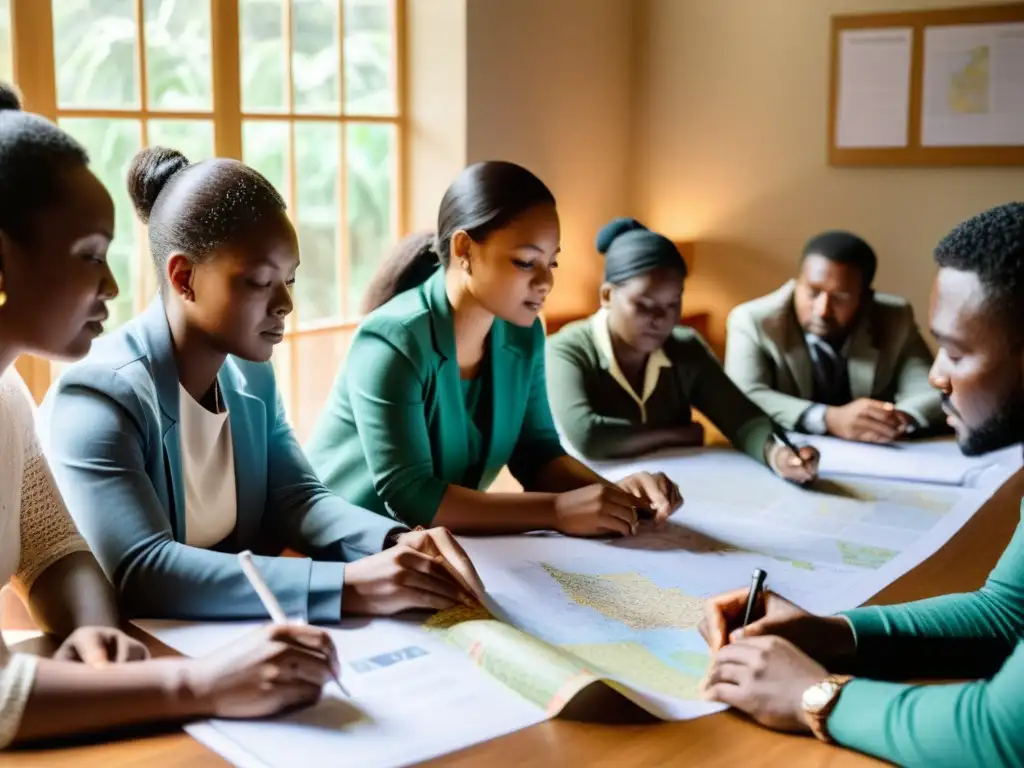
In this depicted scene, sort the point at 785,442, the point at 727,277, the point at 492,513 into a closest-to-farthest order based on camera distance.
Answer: the point at 492,513, the point at 785,442, the point at 727,277

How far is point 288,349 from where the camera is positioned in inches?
127

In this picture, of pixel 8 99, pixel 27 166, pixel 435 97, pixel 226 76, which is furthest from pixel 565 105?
pixel 27 166

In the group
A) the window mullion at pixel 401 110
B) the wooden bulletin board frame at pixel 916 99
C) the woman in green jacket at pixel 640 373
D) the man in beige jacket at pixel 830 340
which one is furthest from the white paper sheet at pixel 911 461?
the wooden bulletin board frame at pixel 916 99

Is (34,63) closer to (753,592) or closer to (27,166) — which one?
(27,166)

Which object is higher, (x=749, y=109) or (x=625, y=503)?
(x=749, y=109)

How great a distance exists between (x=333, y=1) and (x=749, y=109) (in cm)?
164

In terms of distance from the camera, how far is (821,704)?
1059 millimetres

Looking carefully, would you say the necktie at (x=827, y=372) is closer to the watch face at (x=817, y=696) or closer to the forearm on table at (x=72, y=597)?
the watch face at (x=817, y=696)

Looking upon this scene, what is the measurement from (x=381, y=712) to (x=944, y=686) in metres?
0.52

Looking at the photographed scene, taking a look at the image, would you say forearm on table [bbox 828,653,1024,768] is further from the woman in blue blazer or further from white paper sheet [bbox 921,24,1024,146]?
white paper sheet [bbox 921,24,1024,146]

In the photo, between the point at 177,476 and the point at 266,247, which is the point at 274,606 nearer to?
the point at 177,476

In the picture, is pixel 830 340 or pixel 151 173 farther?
pixel 830 340

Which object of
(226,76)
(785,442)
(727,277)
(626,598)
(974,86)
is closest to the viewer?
(626,598)

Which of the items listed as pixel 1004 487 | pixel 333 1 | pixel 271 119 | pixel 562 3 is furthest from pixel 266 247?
pixel 562 3
